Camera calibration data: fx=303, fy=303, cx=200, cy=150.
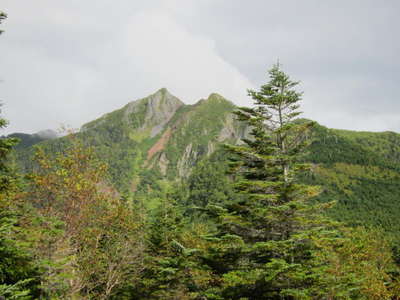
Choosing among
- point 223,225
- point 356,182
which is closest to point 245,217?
point 223,225

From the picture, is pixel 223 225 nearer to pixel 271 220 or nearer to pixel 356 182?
pixel 271 220

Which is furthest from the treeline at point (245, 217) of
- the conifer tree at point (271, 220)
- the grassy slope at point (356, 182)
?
the grassy slope at point (356, 182)

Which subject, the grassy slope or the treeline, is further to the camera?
the grassy slope

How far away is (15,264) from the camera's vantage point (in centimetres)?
874

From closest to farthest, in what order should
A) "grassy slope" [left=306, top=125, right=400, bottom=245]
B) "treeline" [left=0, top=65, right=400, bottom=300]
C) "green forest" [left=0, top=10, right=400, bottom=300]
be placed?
"green forest" [left=0, top=10, right=400, bottom=300], "treeline" [left=0, top=65, right=400, bottom=300], "grassy slope" [left=306, top=125, right=400, bottom=245]

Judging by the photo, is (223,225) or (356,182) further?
(356,182)

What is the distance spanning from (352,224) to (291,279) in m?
96.2

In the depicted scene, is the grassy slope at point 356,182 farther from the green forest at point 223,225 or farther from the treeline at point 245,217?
the treeline at point 245,217

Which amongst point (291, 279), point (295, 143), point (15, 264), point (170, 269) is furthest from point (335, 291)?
point (15, 264)

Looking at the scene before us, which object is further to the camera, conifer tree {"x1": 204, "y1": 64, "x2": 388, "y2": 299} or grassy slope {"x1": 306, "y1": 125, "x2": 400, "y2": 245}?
grassy slope {"x1": 306, "y1": 125, "x2": 400, "y2": 245}

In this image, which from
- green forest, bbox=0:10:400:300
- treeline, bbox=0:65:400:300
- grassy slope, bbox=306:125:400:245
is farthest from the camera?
grassy slope, bbox=306:125:400:245

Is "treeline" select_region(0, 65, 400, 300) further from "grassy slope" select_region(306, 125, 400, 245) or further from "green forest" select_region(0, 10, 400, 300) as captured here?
"grassy slope" select_region(306, 125, 400, 245)

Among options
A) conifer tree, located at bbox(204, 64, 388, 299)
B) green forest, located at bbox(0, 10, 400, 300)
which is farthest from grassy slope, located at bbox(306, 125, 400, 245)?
conifer tree, located at bbox(204, 64, 388, 299)

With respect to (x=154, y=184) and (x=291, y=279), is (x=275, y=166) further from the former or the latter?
(x=154, y=184)
